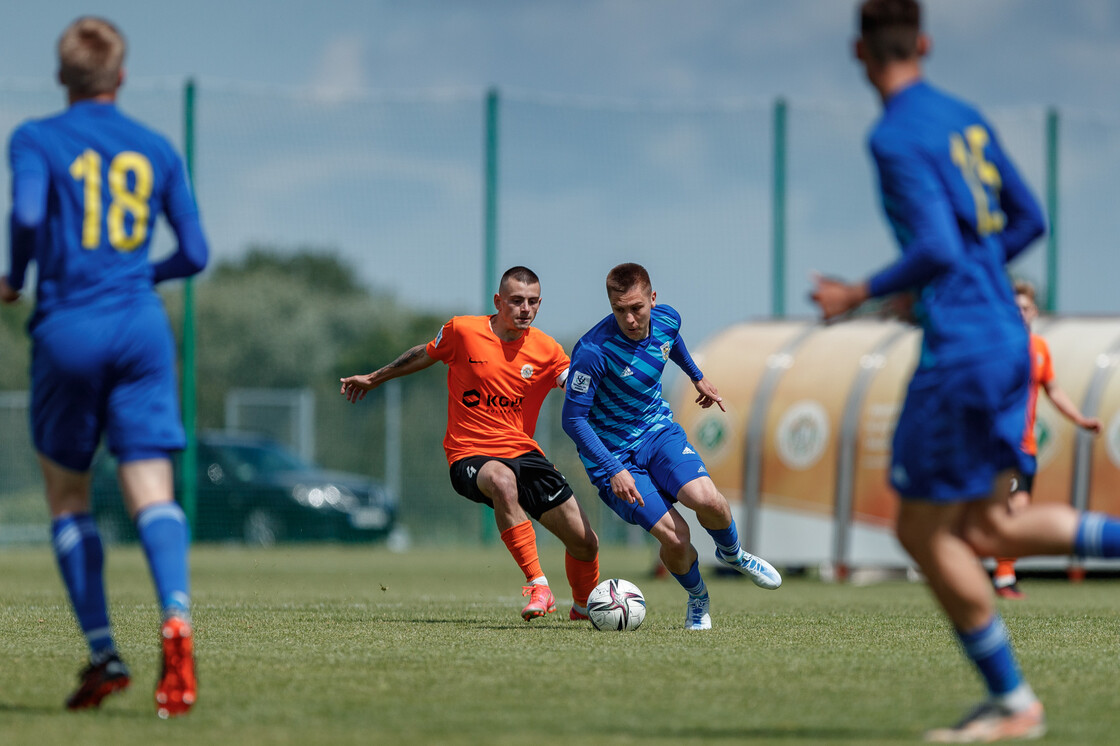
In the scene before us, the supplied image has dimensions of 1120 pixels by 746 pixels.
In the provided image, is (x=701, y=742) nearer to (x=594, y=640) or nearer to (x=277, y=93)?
(x=594, y=640)

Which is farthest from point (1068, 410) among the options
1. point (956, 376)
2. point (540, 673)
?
point (956, 376)

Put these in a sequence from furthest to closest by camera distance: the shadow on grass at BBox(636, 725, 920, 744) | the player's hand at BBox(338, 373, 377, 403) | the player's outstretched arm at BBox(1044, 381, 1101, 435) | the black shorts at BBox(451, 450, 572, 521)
→ the player's outstretched arm at BBox(1044, 381, 1101, 435)
the black shorts at BBox(451, 450, 572, 521)
the player's hand at BBox(338, 373, 377, 403)
the shadow on grass at BBox(636, 725, 920, 744)

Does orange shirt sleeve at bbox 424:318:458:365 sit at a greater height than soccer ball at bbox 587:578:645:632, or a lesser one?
greater

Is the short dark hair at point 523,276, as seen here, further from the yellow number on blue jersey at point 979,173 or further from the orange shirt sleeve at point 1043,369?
the yellow number on blue jersey at point 979,173

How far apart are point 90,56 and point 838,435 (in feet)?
38.0

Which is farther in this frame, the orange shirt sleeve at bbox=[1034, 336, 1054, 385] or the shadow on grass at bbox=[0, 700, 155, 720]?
the orange shirt sleeve at bbox=[1034, 336, 1054, 385]

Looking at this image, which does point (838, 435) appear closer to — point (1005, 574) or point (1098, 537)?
point (1005, 574)

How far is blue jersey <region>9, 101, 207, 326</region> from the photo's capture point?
4.73m

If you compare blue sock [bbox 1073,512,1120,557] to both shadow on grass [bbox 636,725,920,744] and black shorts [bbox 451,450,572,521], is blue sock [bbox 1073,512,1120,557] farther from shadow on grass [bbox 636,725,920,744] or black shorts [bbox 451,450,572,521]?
black shorts [bbox 451,450,572,521]

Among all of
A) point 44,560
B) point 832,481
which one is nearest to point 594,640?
point 832,481

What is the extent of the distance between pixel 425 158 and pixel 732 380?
7148mm

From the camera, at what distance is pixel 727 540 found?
811cm

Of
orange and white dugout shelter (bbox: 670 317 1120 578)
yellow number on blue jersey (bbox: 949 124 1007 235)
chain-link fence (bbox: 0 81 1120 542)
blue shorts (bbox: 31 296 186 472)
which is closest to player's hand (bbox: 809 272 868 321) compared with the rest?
yellow number on blue jersey (bbox: 949 124 1007 235)

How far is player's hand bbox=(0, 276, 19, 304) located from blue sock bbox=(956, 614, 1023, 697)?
3.04 metres
